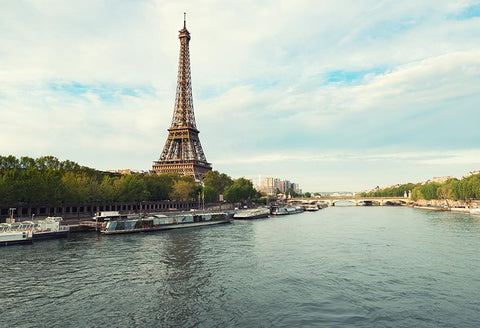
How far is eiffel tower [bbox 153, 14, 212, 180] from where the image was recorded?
14475cm

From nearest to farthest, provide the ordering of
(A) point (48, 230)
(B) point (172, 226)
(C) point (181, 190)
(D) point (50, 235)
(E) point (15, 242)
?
(E) point (15, 242), (D) point (50, 235), (A) point (48, 230), (B) point (172, 226), (C) point (181, 190)

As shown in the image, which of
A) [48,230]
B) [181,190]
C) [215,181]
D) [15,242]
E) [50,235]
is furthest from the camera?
[215,181]

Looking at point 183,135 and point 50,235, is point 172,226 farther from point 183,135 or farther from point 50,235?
point 183,135

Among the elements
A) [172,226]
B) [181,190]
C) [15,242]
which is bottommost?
[172,226]

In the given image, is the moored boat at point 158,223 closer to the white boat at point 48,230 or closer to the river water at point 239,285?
the white boat at point 48,230

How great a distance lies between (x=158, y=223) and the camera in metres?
64.4

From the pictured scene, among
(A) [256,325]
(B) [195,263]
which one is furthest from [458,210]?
(A) [256,325]

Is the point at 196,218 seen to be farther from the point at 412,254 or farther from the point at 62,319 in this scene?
the point at 62,319

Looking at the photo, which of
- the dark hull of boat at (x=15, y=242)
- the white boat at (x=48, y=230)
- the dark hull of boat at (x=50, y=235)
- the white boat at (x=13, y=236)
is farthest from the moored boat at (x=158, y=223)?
the white boat at (x=13, y=236)

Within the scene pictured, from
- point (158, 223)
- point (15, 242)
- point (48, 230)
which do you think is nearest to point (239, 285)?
point (15, 242)

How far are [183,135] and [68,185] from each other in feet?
259

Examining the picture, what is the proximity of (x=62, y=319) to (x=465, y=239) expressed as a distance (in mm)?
53302

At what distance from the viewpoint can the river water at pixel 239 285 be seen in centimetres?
1962

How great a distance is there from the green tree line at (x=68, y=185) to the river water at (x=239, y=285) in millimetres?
21123
